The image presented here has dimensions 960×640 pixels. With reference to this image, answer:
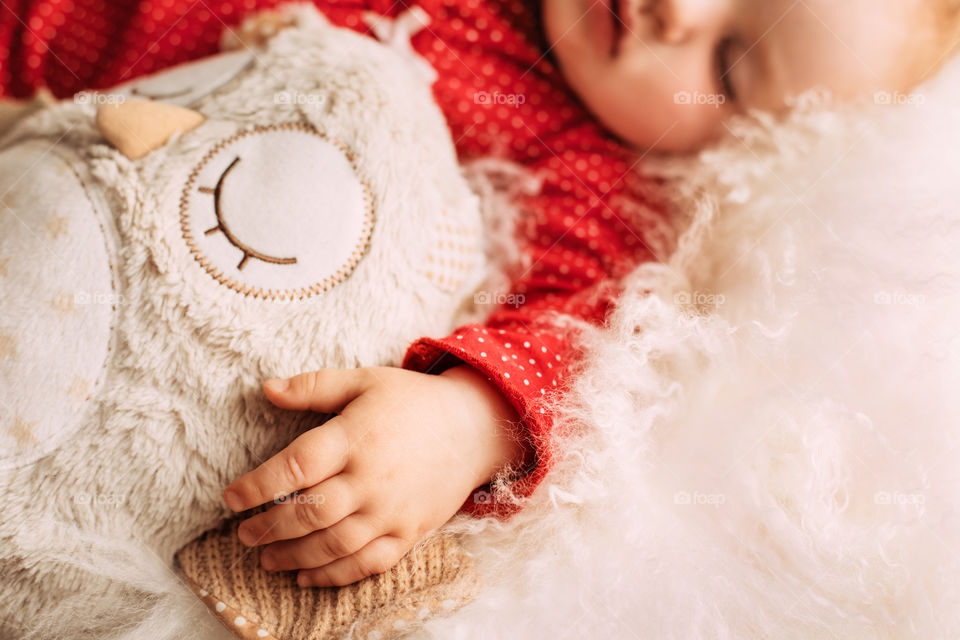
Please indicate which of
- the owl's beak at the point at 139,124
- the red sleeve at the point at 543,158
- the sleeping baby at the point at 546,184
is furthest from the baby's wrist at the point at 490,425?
the owl's beak at the point at 139,124

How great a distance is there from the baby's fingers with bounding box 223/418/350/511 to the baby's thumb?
27 mm

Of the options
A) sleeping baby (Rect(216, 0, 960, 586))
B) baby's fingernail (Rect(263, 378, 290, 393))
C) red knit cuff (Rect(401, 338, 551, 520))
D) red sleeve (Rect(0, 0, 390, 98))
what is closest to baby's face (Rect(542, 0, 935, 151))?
sleeping baby (Rect(216, 0, 960, 586))

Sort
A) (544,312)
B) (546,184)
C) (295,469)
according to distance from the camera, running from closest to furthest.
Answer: (295,469)
(544,312)
(546,184)

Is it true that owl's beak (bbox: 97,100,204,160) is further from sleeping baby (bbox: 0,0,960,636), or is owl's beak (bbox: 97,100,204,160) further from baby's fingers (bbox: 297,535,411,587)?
baby's fingers (bbox: 297,535,411,587)

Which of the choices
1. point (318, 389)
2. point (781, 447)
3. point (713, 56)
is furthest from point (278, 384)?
point (713, 56)

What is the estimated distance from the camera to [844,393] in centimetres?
59

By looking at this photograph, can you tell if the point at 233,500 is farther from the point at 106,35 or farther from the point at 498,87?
the point at 106,35

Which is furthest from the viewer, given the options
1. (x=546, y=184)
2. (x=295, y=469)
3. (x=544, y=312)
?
(x=546, y=184)

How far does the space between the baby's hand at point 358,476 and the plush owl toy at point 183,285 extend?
40mm

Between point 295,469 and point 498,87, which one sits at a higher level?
point 498,87

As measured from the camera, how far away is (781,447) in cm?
58

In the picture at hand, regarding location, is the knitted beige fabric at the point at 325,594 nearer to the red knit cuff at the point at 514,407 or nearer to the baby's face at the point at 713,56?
the red knit cuff at the point at 514,407

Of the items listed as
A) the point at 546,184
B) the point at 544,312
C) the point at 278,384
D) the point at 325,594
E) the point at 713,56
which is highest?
the point at 713,56

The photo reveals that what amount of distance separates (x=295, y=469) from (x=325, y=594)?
0.11 m
